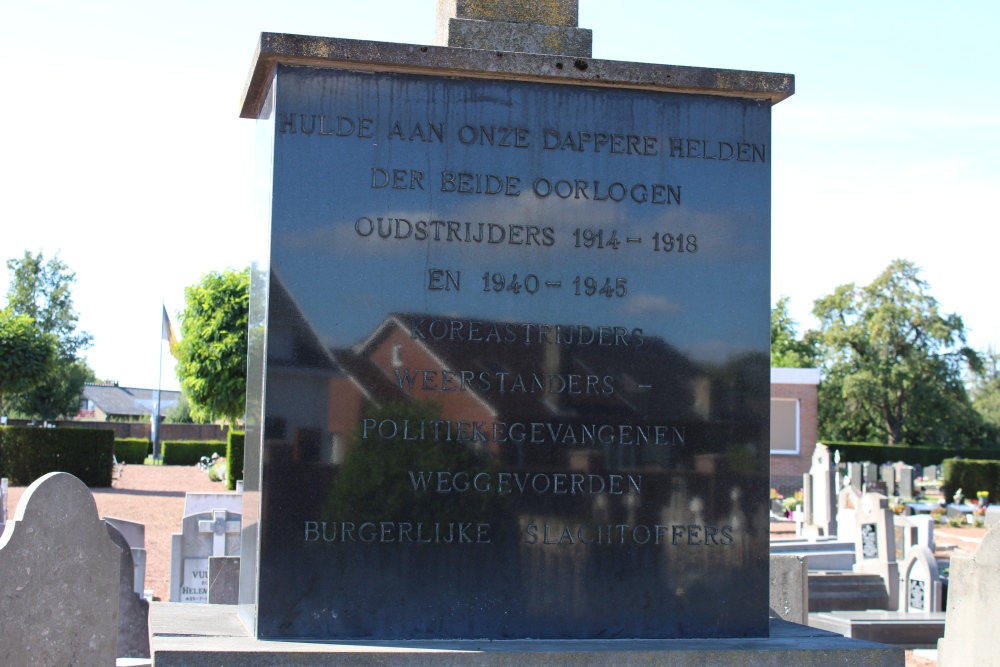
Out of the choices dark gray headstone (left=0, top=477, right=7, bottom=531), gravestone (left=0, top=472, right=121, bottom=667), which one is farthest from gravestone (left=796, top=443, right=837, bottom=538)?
gravestone (left=0, top=472, right=121, bottom=667)

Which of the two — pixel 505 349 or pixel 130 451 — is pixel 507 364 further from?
pixel 130 451

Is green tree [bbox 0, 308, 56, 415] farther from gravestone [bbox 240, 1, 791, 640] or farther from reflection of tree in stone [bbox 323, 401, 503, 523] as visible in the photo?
reflection of tree in stone [bbox 323, 401, 503, 523]

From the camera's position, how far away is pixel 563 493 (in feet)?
12.7

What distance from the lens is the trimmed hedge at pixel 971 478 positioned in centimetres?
3509

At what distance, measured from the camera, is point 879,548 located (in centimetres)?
1482

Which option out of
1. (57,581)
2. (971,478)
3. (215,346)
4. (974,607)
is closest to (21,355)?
(215,346)

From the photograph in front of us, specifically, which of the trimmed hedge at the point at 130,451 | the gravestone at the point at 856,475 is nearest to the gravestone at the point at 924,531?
the gravestone at the point at 856,475

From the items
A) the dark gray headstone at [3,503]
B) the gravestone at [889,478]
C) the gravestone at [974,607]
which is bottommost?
the gravestone at [889,478]

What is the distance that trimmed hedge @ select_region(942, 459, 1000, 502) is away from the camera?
1382 inches

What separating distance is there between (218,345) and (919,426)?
38.3 meters

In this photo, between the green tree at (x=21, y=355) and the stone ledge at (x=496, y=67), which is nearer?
the stone ledge at (x=496, y=67)

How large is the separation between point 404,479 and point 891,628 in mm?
9569

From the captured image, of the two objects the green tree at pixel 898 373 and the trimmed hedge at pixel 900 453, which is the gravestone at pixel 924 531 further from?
the green tree at pixel 898 373

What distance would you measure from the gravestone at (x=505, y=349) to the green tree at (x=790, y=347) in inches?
2402
